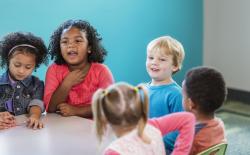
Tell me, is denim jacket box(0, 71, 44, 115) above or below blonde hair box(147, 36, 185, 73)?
below

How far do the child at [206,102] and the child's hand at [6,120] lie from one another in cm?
86

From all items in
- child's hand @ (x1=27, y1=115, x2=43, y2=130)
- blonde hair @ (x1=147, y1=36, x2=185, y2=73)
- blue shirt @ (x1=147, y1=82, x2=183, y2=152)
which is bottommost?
child's hand @ (x1=27, y1=115, x2=43, y2=130)

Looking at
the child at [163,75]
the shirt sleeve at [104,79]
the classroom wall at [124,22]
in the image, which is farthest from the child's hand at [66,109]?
the classroom wall at [124,22]

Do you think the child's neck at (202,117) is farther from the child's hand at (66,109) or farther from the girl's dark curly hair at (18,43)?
the girl's dark curly hair at (18,43)

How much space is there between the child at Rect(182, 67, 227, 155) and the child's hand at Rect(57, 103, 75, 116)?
27.4 inches

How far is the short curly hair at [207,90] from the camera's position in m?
1.52

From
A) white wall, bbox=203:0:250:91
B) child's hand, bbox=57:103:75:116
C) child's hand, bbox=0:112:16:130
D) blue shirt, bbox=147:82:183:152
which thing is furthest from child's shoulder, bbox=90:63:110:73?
white wall, bbox=203:0:250:91

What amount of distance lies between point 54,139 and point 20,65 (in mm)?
517

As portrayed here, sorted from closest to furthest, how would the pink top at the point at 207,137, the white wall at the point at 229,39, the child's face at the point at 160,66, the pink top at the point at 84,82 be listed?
the pink top at the point at 207,137 → the child's face at the point at 160,66 → the pink top at the point at 84,82 → the white wall at the point at 229,39

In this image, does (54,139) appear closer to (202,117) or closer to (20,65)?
(20,65)

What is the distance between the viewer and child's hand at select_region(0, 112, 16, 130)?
180 centimetres

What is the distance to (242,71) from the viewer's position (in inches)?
168

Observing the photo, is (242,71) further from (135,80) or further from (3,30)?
(3,30)

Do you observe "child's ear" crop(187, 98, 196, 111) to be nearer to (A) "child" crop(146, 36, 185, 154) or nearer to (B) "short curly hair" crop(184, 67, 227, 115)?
(B) "short curly hair" crop(184, 67, 227, 115)
